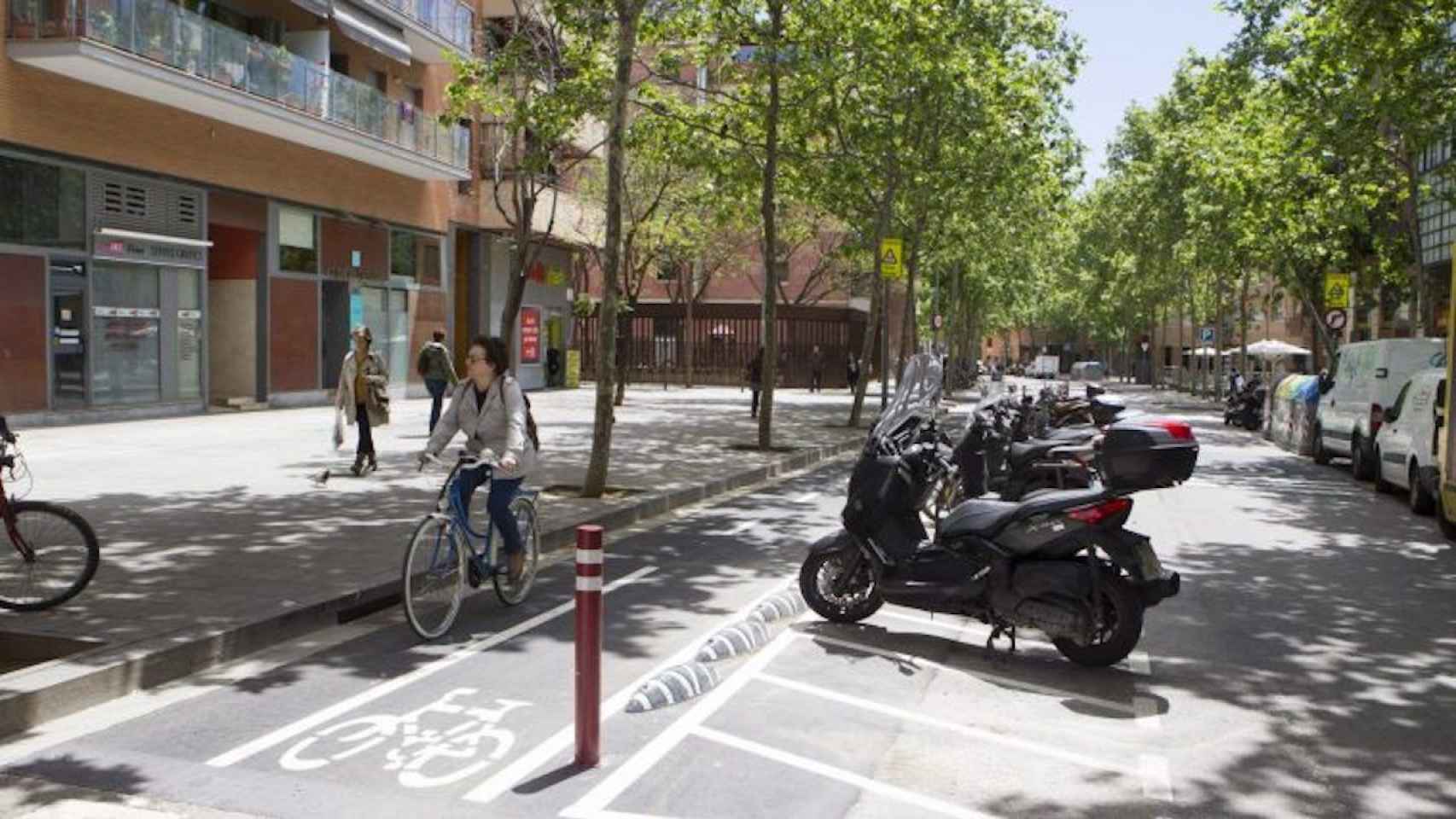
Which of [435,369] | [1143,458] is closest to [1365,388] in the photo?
[435,369]

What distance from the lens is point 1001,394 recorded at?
13.7 m

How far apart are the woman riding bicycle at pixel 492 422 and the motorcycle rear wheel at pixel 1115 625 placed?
10.7 feet

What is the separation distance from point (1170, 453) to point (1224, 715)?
1366mm

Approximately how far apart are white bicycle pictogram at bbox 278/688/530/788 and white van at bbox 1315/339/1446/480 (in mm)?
13890

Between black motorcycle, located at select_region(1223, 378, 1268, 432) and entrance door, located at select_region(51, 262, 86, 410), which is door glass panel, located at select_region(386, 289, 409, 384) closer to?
entrance door, located at select_region(51, 262, 86, 410)

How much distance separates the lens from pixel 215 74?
2177cm

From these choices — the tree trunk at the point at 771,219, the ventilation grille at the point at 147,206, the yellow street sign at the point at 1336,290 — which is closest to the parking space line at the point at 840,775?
the tree trunk at the point at 771,219

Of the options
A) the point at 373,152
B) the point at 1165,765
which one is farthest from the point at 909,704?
the point at 373,152

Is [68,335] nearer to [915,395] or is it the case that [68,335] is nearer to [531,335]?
[915,395]

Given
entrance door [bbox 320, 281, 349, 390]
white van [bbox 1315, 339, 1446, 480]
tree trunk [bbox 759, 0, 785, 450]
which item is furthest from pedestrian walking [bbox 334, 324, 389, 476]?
entrance door [bbox 320, 281, 349, 390]

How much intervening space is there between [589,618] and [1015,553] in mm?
2855

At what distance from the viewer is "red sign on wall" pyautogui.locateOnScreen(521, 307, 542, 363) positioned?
3909cm

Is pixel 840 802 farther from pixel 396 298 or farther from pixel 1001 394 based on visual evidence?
pixel 396 298

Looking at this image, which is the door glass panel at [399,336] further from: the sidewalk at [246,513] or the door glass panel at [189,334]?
the door glass panel at [189,334]
